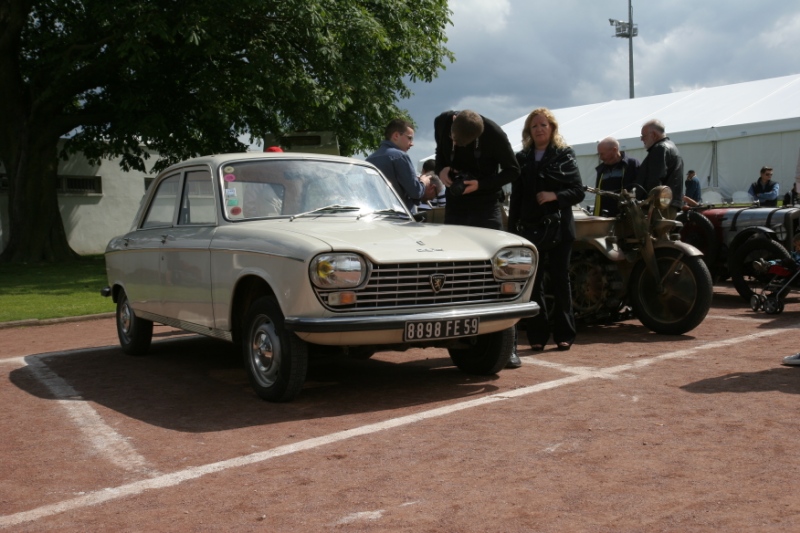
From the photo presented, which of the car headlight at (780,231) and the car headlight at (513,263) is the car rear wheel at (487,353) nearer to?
the car headlight at (513,263)

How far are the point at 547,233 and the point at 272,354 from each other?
2.80 metres

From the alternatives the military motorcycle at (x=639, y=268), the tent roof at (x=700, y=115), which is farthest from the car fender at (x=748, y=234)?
the tent roof at (x=700, y=115)

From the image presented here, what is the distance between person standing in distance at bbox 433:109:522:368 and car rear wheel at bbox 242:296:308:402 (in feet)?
6.73

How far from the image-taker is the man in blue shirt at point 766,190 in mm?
16828

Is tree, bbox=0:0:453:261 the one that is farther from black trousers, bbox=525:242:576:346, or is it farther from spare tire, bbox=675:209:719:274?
black trousers, bbox=525:242:576:346

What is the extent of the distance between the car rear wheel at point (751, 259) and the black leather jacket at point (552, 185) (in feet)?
13.7

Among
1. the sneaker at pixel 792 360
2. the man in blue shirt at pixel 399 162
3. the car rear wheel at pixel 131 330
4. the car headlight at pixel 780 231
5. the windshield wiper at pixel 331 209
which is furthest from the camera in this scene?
the car headlight at pixel 780 231

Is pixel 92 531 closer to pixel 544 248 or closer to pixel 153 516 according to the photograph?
pixel 153 516

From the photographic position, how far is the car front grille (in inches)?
215

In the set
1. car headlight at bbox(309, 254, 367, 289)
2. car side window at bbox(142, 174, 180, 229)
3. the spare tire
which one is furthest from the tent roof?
car headlight at bbox(309, 254, 367, 289)

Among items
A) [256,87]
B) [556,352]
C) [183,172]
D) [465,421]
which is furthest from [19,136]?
[465,421]

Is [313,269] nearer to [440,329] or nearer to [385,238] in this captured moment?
[385,238]

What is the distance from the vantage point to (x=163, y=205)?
7.48 meters

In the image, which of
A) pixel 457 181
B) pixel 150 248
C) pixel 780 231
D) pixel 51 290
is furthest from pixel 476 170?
pixel 51 290
